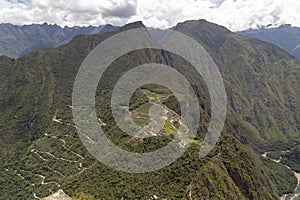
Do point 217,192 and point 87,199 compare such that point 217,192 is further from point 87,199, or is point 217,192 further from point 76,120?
point 76,120

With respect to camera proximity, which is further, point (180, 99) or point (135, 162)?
point (180, 99)

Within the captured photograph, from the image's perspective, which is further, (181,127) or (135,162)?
(181,127)

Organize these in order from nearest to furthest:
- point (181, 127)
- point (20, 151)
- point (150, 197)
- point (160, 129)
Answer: point (150, 197) < point (160, 129) < point (181, 127) < point (20, 151)

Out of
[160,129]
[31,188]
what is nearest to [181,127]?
[160,129]

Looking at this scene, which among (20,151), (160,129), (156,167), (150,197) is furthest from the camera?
(20,151)

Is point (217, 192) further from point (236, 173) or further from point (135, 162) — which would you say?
point (135, 162)

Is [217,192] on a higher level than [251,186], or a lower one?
higher

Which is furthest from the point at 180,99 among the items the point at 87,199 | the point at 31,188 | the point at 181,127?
the point at 87,199

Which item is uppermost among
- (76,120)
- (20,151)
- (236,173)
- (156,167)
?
(156,167)

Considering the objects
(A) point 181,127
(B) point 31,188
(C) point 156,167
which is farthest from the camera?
(B) point 31,188
